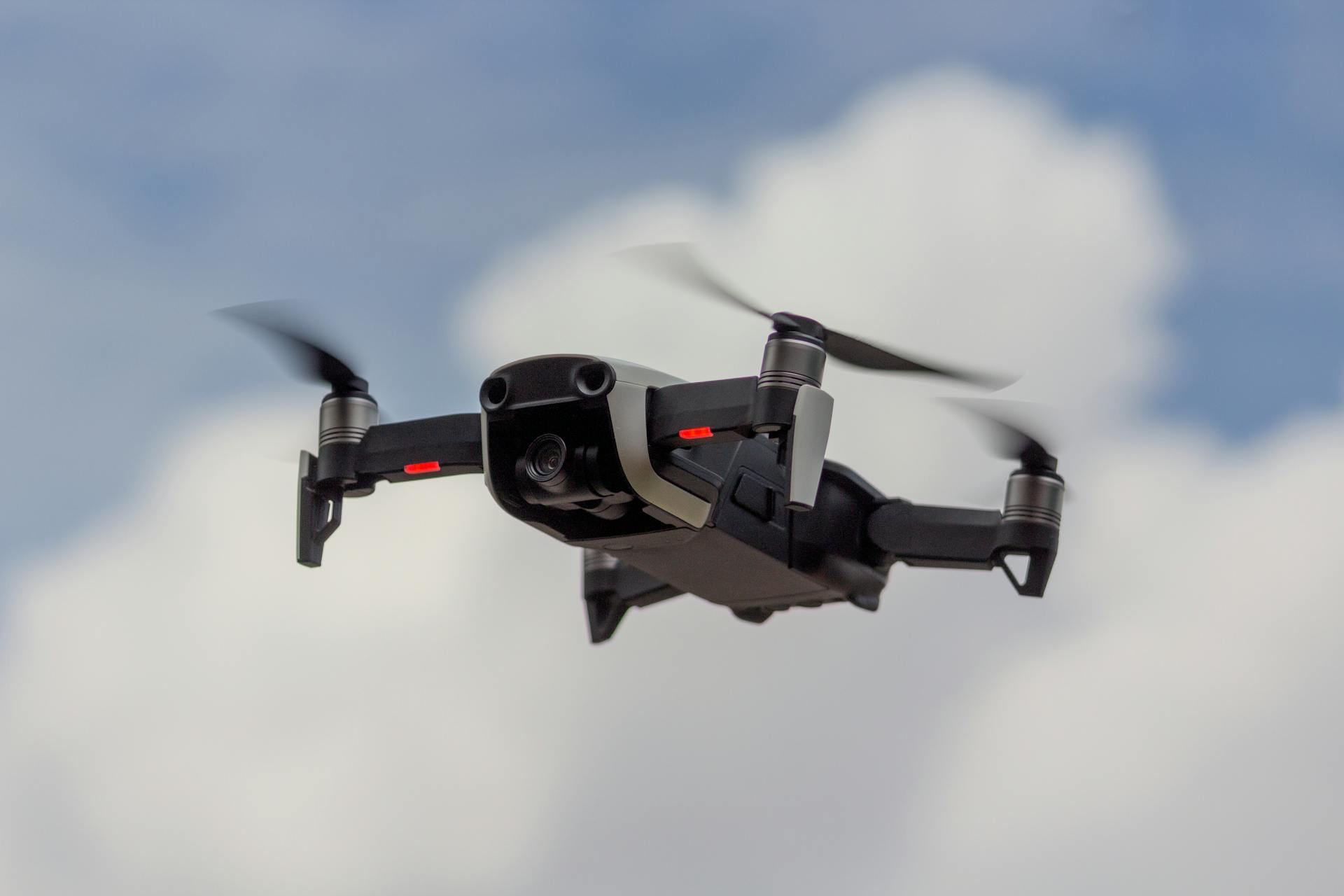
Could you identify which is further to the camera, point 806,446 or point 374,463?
point 374,463

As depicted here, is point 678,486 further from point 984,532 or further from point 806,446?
point 984,532

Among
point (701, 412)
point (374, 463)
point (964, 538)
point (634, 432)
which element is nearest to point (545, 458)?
point (634, 432)

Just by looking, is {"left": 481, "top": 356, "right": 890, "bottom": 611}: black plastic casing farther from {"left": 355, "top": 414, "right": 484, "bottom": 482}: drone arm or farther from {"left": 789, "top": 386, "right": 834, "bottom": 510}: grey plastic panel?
{"left": 355, "top": 414, "right": 484, "bottom": 482}: drone arm

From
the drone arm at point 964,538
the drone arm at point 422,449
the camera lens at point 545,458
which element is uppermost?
the drone arm at point 422,449

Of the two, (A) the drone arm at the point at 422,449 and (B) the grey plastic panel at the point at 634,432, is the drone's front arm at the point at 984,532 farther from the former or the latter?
(A) the drone arm at the point at 422,449

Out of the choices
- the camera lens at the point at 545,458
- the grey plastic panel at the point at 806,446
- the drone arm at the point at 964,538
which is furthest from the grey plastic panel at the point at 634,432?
the drone arm at the point at 964,538

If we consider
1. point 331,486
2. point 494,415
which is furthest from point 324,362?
point 494,415

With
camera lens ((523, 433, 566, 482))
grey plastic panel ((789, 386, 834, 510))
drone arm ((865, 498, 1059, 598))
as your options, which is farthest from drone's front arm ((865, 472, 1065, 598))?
camera lens ((523, 433, 566, 482))

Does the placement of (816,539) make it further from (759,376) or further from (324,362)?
(324,362)
